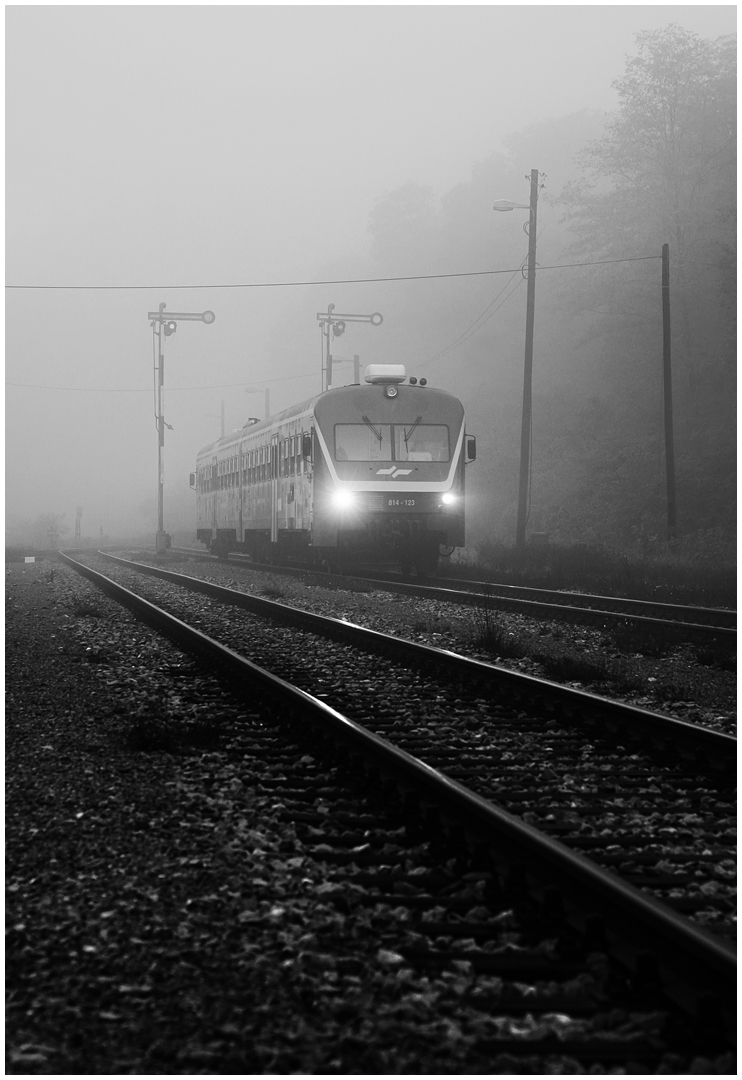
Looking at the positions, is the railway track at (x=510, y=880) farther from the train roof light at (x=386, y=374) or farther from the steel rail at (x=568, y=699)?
the train roof light at (x=386, y=374)

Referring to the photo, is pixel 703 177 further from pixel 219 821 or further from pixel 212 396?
pixel 212 396

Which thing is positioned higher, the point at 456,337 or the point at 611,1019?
the point at 456,337

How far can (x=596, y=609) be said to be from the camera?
1295cm

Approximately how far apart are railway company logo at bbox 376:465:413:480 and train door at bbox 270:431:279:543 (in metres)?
4.03

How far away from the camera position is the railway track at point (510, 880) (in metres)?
2.70

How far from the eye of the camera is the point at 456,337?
172 feet

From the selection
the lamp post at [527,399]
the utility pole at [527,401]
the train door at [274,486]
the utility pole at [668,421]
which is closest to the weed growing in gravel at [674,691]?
the train door at [274,486]

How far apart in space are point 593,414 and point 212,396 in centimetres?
13636

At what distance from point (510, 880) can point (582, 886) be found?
14.0 inches

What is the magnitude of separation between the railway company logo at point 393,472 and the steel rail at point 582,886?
12.3m

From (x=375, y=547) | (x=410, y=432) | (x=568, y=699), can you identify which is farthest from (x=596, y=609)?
(x=568, y=699)

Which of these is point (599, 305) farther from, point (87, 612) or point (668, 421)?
point (87, 612)

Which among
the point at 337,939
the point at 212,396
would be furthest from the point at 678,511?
the point at 212,396

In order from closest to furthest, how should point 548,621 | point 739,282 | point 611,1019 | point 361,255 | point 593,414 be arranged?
1. point 611,1019
2. point 548,621
3. point 739,282
4. point 593,414
5. point 361,255
